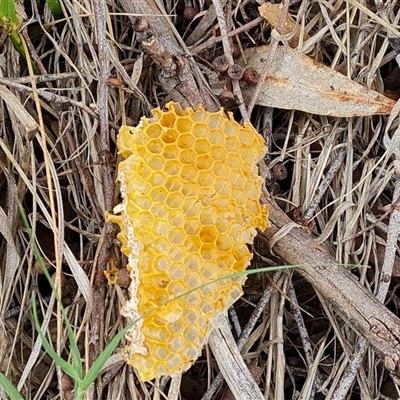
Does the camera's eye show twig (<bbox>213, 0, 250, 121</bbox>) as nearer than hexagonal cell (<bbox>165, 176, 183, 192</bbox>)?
No

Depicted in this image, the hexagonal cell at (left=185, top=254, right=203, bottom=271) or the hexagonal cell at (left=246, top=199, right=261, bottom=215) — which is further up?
the hexagonal cell at (left=246, top=199, right=261, bottom=215)

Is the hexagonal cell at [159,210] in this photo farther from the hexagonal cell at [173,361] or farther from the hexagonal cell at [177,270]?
the hexagonal cell at [173,361]

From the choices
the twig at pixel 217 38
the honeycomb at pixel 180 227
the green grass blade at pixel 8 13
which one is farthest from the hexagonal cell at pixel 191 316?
the green grass blade at pixel 8 13

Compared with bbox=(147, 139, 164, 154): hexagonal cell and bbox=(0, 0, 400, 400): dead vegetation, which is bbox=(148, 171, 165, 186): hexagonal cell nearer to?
bbox=(147, 139, 164, 154): hexagonal cell

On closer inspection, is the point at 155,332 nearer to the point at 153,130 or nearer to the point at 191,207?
the point at 191,207

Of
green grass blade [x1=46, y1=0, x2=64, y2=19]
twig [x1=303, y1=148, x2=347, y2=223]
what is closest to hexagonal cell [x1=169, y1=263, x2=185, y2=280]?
twig [x1=303, y1=148, x2=347, y2=223]

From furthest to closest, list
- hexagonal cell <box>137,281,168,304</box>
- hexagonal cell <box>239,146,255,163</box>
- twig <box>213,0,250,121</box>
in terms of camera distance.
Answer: twig <box>213,0,250,121</box>, hexagonal cell <box>239,146,255,163</box>, hexagonal cell <box>137,281,168,304</box>

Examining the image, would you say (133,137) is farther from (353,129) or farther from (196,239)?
(353,129)

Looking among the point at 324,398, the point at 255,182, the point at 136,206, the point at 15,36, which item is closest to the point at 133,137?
the point at 136,206

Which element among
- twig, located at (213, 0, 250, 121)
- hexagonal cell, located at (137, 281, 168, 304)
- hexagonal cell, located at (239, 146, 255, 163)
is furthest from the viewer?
twig, located at (213, 0, 250, 121)
